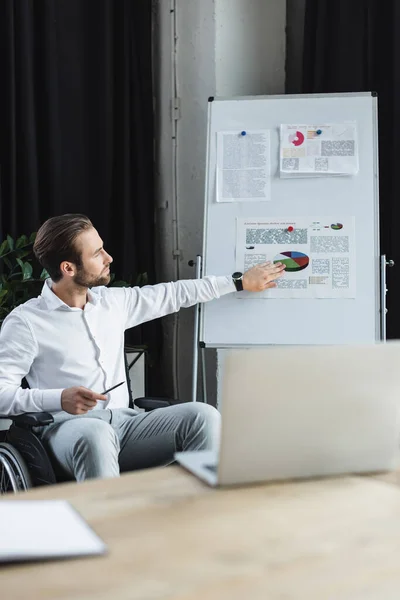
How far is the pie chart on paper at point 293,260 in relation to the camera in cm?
300

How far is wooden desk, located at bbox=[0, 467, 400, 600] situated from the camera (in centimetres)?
87

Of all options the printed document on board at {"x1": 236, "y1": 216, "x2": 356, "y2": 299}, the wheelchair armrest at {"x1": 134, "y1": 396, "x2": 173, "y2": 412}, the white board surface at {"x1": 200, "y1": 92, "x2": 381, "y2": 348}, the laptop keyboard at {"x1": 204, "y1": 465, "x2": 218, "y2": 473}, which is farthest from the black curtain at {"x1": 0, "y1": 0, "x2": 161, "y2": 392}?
the laptop keyboard at {"x1": 204, "y1": 465, "x2": 218, "y2": 473}

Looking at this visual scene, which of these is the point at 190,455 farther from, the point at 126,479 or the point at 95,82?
the point at 95,82

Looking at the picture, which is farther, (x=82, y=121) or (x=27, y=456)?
(x=82, y=121)

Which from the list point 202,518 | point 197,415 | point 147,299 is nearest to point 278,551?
point 202,518

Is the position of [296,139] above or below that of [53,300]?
above

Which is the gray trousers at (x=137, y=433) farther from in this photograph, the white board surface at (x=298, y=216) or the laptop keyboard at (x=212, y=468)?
the laptop keyboard at (x=212, y=468)

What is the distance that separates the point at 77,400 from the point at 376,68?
212cm

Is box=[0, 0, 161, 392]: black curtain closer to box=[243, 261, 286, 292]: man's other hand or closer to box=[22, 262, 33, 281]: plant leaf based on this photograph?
box=[22, 262, 33, 281]: plant leaf

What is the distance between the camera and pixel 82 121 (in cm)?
350

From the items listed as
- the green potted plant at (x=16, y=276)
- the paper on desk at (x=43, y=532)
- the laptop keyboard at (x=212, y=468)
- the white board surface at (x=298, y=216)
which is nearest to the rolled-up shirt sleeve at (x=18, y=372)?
the green potted plant at (x=16, y=276)

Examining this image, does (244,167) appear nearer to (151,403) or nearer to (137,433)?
(151,403)

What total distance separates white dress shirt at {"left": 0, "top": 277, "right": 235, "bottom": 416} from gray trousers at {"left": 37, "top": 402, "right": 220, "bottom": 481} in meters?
0.08

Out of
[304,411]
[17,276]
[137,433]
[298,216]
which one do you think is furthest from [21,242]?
[304,411]
